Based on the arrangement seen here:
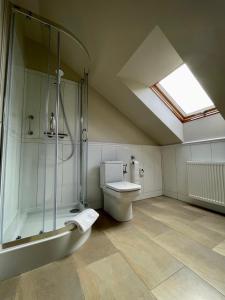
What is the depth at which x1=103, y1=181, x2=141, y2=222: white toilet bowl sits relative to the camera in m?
1.64

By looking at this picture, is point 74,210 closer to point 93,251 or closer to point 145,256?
point 93,251

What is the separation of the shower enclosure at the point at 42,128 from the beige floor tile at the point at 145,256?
648mm

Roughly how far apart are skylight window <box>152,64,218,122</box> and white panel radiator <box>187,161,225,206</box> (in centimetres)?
78

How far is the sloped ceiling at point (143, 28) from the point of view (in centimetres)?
106

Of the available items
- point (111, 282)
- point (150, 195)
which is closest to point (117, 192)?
point (111, 282)

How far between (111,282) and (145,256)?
358 millimetres

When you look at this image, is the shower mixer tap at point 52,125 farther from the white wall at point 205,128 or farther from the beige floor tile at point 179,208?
the white wall at point 205,128

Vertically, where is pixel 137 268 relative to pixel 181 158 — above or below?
below

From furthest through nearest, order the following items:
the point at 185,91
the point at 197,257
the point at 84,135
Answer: the point at 185,91
the point at 84,135
the point at 197,257

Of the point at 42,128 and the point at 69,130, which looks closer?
the point at 42,128

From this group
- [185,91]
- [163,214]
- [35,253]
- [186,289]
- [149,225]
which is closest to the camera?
[186,289]

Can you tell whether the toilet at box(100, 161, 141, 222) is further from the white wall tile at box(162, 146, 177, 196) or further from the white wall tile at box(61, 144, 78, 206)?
the white wall tile at box(162, 146, 177, 196)

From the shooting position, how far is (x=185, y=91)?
2201mm

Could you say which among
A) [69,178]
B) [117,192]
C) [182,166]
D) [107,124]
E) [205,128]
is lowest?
[117,192]
